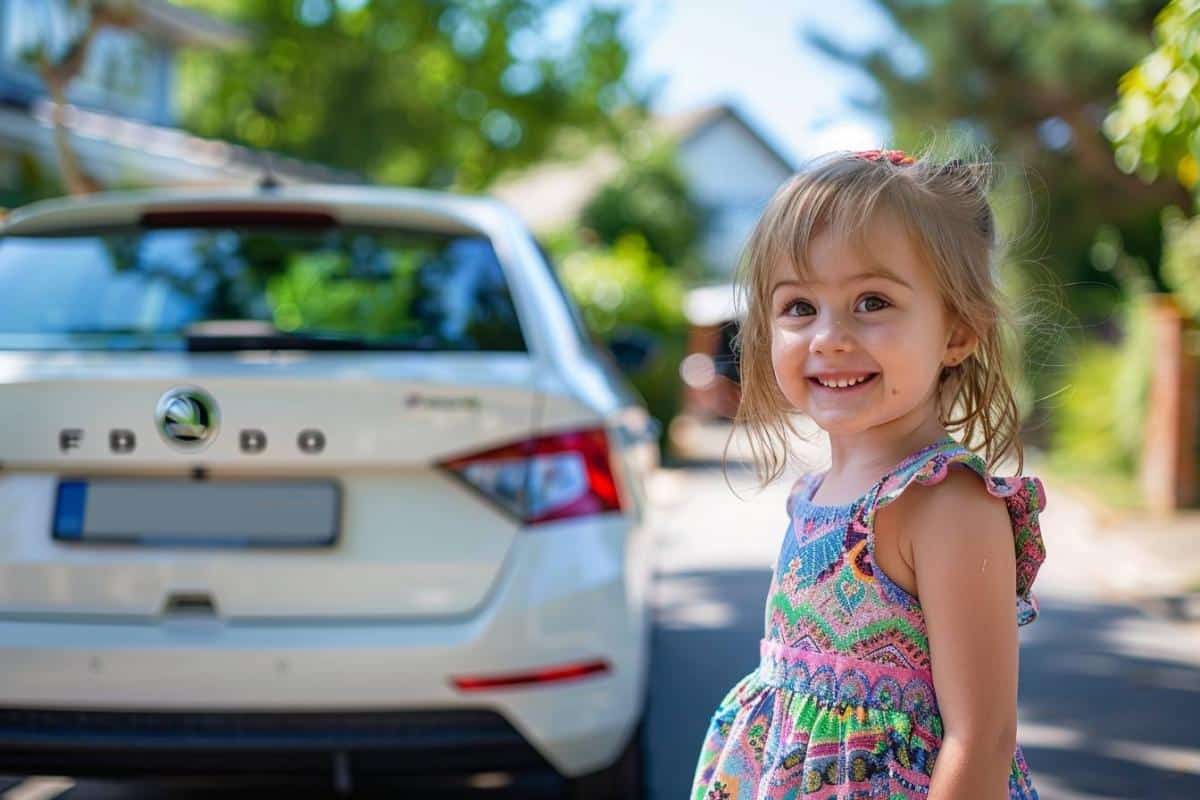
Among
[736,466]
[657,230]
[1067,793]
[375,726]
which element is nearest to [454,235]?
[375,726]

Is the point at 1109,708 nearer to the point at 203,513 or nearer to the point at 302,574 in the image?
the point at 302,574

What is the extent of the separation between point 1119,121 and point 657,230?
3644 cm

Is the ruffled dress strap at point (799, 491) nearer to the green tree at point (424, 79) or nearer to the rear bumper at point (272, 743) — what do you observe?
the rear bumper at point (272, 743)

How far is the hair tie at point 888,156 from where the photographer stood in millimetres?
1760

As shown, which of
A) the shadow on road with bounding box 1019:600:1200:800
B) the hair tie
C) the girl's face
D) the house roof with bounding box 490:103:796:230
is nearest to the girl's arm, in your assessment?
the girl's face

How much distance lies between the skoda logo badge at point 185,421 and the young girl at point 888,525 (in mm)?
1749

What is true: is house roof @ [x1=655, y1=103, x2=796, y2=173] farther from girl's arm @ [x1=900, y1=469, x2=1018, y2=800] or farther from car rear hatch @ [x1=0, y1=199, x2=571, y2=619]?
girl's arm @ [x1=900, y1=469, x2=1018, y2=800]

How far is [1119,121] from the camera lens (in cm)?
518

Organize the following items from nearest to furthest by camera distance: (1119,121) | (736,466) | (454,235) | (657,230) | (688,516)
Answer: (454,235) → (1119,121) → (688,516) → (736,466) → (657,230)

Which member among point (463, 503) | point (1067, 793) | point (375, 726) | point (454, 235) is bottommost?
point (1067, 793)

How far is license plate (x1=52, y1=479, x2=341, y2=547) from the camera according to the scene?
3.19 meters

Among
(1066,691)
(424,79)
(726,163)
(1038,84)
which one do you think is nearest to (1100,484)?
(1038,84)

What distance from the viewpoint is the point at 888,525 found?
166 centimetres

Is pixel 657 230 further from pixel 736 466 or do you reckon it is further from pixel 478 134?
pixel 736 466
